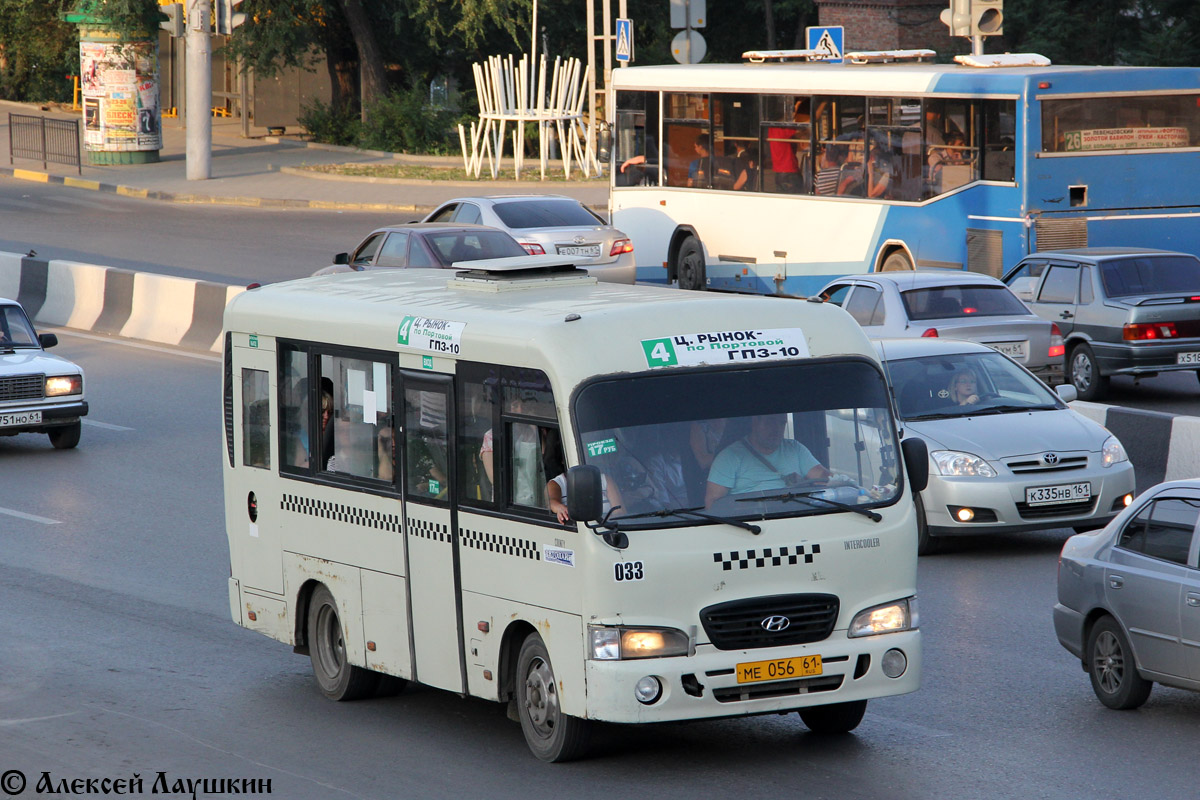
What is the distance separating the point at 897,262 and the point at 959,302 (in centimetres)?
588

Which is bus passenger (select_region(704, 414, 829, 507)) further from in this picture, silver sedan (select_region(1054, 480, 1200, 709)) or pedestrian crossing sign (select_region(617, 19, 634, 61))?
pedestrian crossing sign (select_region(617, 19, 634, 61))

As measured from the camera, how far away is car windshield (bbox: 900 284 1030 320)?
16672 mm

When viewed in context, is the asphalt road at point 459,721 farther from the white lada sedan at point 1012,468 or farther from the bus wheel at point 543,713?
the white lada sedan at point 1012,468

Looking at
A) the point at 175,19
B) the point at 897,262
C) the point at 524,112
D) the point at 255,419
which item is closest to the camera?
the point at 255,419

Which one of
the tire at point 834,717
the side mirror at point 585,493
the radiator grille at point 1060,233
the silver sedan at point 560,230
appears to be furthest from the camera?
the silver sedan at point 560,230

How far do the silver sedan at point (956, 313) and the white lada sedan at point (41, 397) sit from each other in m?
7.24

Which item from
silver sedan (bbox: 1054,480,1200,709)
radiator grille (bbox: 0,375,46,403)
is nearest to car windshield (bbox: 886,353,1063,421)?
silver sedan (bbox: 1054,480,1200,709)

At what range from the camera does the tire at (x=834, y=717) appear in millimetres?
8164

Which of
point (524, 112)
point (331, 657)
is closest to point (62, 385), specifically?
point (331, 657)

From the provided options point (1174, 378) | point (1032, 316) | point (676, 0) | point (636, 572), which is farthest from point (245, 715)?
point (676, 0)

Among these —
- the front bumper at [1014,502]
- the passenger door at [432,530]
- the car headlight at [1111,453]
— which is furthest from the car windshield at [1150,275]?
the passenger door at [432,530]

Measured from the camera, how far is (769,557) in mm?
→ 7527

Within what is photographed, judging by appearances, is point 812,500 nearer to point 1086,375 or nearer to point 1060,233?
point 1086,375

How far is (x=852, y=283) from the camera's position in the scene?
1747cm
